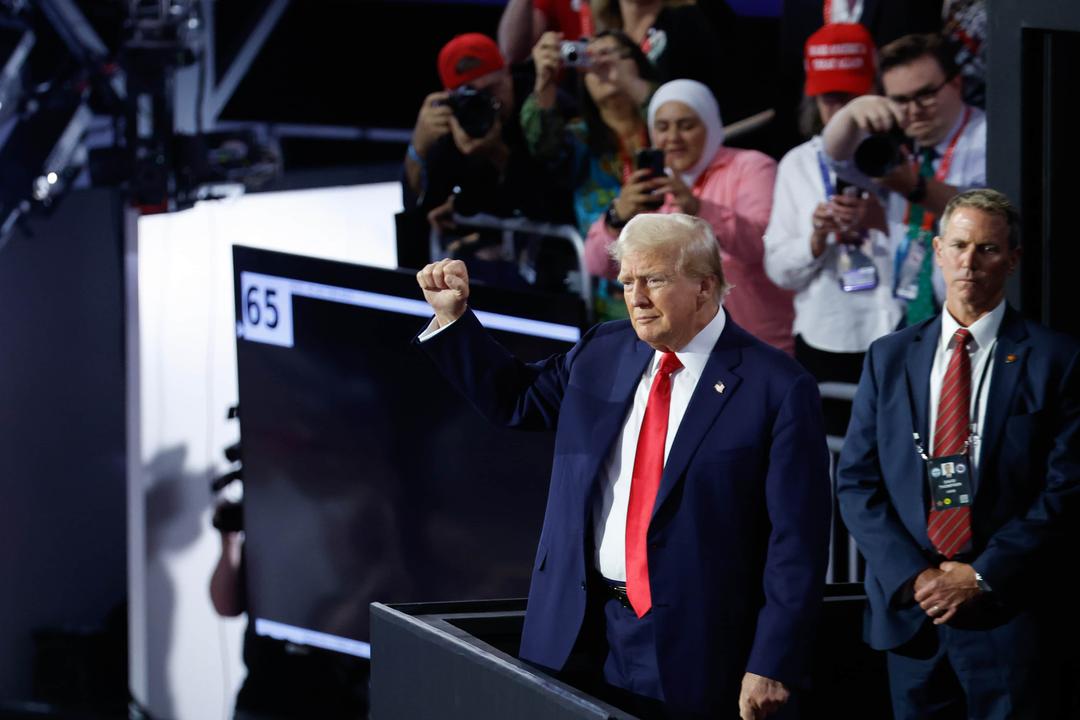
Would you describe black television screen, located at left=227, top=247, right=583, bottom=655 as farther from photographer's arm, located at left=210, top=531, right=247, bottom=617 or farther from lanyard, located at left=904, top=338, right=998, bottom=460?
lanyard, located at left=904, top=338, right=998, bottom=460

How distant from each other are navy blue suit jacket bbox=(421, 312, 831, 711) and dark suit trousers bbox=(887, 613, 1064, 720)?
0.46 metres

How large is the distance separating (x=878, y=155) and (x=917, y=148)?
0.16 m

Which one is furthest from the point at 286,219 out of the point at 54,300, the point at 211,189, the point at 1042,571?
the point at 1042,571

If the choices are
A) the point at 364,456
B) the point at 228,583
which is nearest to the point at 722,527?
the point at 364,456

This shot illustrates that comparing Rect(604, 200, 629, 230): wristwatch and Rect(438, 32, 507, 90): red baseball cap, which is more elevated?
Rect(438, 32, 507, 90): red baseball cap

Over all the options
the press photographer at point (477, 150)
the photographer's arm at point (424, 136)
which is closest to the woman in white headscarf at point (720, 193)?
the press photographer at point (477, 150)

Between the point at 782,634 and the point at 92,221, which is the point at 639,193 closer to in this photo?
the point at 782,634

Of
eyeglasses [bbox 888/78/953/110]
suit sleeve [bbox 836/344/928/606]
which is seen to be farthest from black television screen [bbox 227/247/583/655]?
suit sleeve [bbox 836/344/928/606]

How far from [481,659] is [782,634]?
0.49 m

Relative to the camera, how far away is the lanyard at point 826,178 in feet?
14.1

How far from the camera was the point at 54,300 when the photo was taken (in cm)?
723

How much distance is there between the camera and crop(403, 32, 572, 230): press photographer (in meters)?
5.20

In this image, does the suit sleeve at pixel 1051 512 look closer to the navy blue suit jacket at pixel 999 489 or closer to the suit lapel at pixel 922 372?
the navy blue suit jacket at pixel 999 489

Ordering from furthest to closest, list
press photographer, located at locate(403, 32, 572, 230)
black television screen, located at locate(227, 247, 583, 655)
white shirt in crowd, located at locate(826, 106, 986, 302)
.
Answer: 1. press photographer, located at locate(403, 32, 572, 230)
2. black television screen, located at locate(227, 247, 583, 655)
3. white shirt in crowd, located at locate(826, 106, 986, 302)
